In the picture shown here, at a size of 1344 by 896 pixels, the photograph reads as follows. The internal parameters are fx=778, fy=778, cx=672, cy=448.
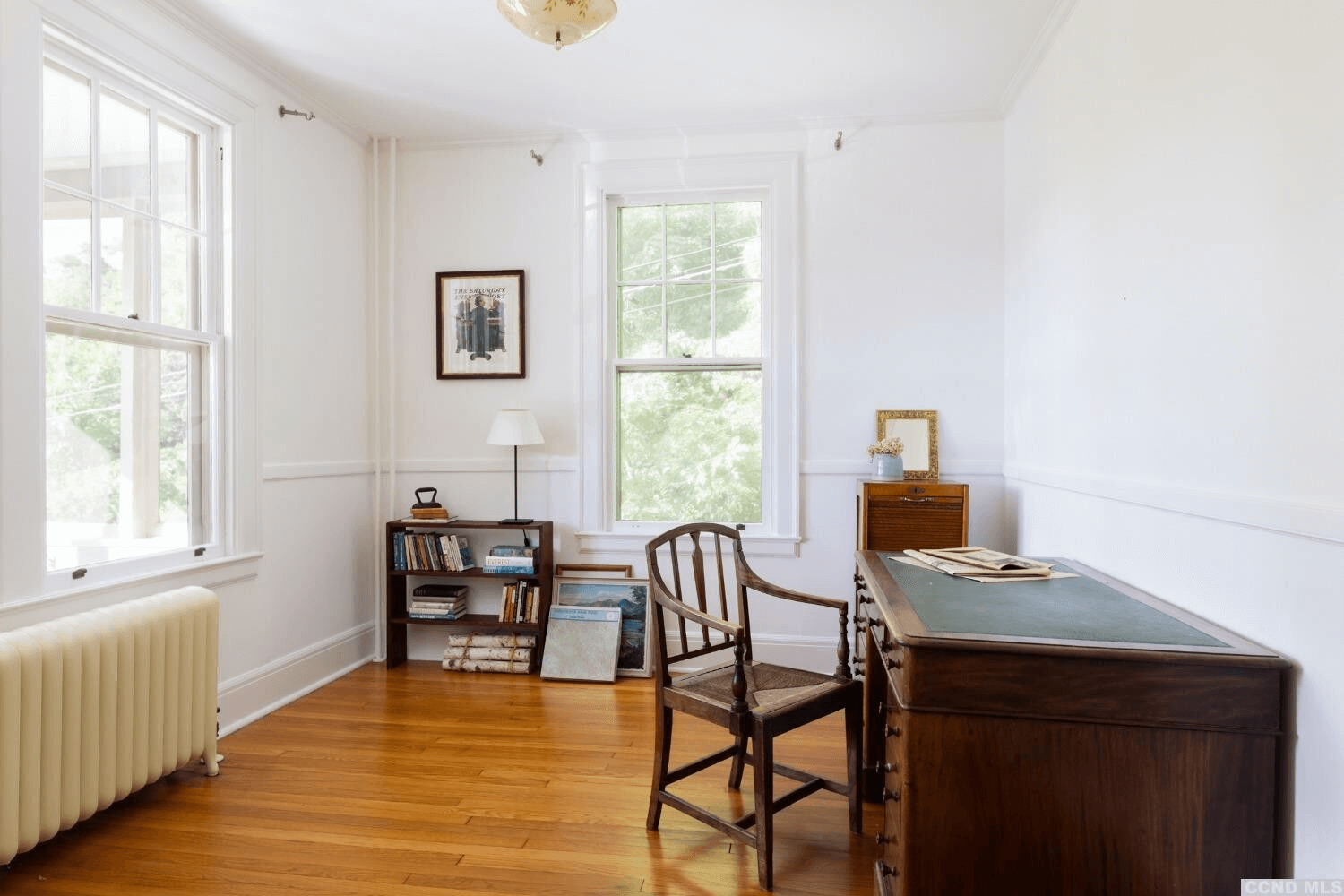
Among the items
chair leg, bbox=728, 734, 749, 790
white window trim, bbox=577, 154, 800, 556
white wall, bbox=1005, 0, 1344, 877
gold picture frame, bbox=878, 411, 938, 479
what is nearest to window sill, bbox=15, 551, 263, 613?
white window trim, bbox=577, 154, 800, 556

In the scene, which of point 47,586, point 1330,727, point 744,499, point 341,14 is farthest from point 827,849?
point 341,14

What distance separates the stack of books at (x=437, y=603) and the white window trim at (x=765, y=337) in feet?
2.53

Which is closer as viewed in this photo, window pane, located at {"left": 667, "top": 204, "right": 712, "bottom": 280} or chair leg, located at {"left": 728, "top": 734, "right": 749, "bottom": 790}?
chair leg, located at {"left": 728, "top": 734, "right": 749, "bottom": 790}

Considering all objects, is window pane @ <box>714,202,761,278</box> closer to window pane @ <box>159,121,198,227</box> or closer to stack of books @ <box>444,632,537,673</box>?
stack of books @ <box>444,632,537,673</box>

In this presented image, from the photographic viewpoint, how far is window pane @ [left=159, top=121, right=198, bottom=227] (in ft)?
10.8

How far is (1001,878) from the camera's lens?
5.17 ft

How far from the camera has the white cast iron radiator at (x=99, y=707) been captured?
2.26m

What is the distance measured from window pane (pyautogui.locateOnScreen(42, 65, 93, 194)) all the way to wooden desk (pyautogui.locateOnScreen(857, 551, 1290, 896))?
3.23m

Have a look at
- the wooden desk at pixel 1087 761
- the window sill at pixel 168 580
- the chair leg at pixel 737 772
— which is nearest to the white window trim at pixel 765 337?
the chair leg at pixel 737 772

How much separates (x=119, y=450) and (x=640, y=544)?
249 cm

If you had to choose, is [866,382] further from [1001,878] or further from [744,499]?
[1001,878]

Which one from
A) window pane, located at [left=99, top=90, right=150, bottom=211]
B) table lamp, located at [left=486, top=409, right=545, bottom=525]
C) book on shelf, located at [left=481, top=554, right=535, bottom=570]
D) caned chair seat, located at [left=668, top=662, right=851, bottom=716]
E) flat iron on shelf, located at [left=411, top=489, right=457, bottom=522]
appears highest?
window pane, located at [left=99, top=90, right=150, bottom=211]

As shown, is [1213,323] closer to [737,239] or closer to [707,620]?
[707,620]

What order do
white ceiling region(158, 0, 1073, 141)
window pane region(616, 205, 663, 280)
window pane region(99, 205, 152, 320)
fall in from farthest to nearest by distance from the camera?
1. window pane region(616, 205, 663, 280)
2. white ceiling region(158, 0, 1073, 141)
3. window pane region(99, 205, 152, 320)
